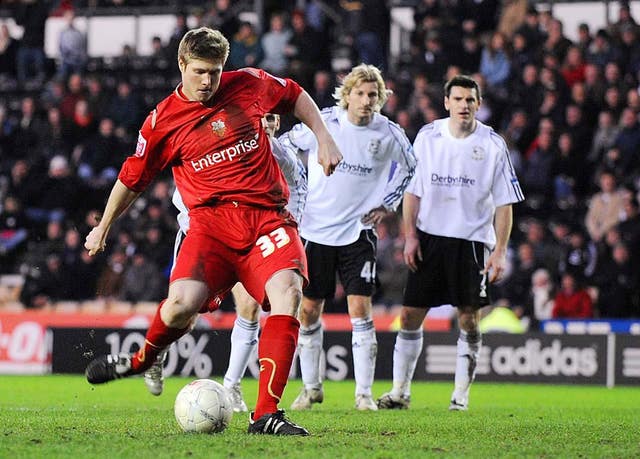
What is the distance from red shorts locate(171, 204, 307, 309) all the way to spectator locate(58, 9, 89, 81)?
1721 cm

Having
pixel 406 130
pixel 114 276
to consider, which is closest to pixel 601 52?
pixel 406 130

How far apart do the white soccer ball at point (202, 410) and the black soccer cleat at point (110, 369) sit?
19.4 inches

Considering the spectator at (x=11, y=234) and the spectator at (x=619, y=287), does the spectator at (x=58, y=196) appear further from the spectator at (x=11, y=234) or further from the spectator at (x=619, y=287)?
the spectator at (x=619, y=287)

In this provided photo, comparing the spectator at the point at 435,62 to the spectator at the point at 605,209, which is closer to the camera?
the spectator at the point at 605,209

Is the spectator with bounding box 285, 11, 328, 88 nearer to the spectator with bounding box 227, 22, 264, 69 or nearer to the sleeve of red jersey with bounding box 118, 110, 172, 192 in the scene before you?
the spectator with bounding box 227, 22, 264, 69

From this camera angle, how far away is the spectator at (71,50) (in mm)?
24109

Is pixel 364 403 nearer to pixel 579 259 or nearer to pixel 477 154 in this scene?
pixel 477 154

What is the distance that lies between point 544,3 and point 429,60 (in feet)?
8.65

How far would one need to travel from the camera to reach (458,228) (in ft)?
34.7

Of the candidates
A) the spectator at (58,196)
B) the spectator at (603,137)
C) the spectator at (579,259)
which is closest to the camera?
the spectator at (579,259)

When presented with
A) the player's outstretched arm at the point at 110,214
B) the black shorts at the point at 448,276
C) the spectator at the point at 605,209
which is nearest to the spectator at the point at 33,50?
the spectator at the point at 605,209

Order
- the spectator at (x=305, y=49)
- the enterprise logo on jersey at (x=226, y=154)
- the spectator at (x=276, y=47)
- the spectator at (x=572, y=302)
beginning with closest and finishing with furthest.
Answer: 1. the enterprise logo on jersey at (x=226, y=154)
2. the spectator at (x=572, y=302)
3. the spectator at (x=305, y=49)
4. the spectator at (x=276, y=47)

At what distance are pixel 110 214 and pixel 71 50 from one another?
17.3 metres

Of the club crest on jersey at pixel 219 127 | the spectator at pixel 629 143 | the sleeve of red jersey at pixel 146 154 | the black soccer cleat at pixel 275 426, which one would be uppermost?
the spectator at pixel 629 143
